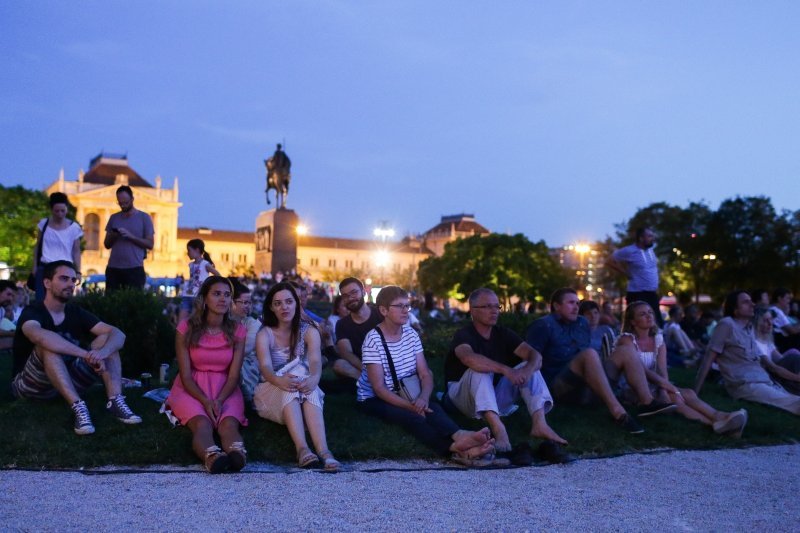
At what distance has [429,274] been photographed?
6944 cm

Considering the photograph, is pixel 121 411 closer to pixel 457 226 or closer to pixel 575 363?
pixel 575 363

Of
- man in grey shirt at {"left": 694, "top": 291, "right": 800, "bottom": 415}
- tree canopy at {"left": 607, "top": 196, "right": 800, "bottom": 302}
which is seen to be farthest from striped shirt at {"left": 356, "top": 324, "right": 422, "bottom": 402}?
tree canopy at {"left": 607, "top": 196, "right": 800, "bottom": 302}

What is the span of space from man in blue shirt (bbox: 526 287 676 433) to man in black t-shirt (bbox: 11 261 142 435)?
3725 mm

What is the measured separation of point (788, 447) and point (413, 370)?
339cm

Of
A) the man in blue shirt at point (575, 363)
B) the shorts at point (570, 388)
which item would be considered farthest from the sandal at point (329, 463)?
the shorts at point (570, 388)

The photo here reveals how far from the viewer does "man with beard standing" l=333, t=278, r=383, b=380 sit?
8.30m

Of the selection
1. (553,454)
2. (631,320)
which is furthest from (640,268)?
(553,454)

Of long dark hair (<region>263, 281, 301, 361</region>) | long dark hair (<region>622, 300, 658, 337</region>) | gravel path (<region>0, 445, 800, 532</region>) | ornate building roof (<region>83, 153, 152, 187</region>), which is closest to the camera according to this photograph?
gravel path (<region>0, 445, 800, 532</region>)

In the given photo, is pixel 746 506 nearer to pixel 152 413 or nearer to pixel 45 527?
pixel 45 527

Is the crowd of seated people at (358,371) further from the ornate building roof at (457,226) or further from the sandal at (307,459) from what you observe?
the ornate building roof at (457,226)

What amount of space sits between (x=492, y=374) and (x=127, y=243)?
16.9 ft

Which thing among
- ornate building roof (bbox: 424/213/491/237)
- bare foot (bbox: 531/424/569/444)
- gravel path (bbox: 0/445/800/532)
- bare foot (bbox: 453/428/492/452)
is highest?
ornate building roof (bbox: 424/213/491/237)

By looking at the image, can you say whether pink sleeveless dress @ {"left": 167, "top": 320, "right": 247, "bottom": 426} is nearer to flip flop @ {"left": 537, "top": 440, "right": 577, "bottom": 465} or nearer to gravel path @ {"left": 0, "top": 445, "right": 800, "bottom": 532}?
gravel path @ {"left": 0, "top": 445, "right": 800, "bottom": 532}

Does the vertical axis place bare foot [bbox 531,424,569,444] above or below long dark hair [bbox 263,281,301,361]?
below
